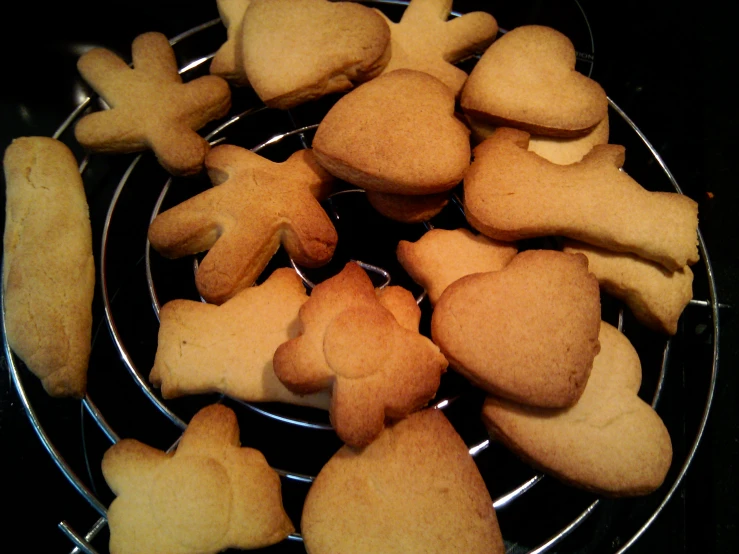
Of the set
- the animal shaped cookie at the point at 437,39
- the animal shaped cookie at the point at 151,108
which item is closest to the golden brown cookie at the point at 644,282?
the animal shaped cookie at the point at 437,39

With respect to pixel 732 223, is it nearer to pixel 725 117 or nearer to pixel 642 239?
pixel 725 117

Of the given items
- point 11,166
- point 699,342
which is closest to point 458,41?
point 699,342

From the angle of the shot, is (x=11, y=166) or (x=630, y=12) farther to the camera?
(x=630, y=12)

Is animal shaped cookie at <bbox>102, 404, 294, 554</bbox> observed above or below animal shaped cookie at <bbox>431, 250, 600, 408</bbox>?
below

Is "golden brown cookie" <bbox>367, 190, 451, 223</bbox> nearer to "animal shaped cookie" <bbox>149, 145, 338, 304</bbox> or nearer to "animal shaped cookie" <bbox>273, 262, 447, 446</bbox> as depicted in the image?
"animal shaped cookie" <bbox>149, 145, 338, 304</bbox>

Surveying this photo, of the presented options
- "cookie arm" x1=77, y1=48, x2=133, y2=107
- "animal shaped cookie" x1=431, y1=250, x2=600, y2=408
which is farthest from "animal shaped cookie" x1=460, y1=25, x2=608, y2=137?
"cookie arm" x1=77, y1=48, x2=133, y2=107

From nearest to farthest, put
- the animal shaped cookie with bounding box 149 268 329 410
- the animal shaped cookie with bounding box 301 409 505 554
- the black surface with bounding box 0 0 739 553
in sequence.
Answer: the animal shaped cookie with bounding box 301 409 505 554 → the animal shaped cookie with bounding box 149 268 329 410 → the black surface with bounding box 0 0 739 553
